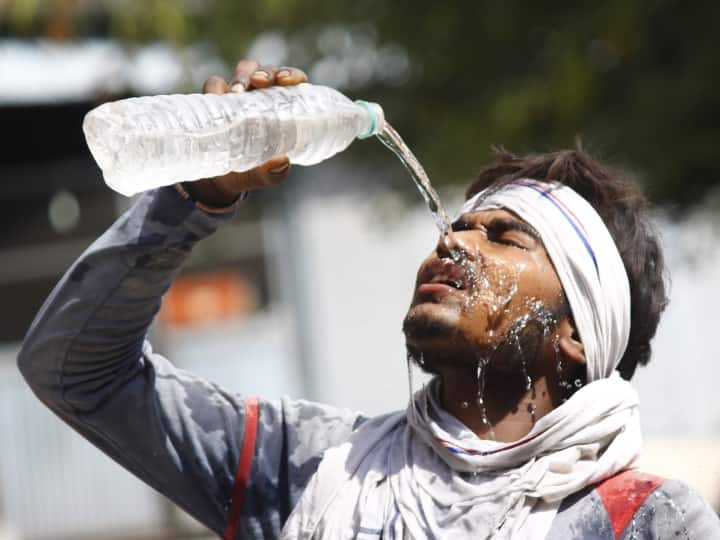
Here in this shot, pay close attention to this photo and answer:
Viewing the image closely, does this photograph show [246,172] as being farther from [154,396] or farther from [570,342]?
[570,342]

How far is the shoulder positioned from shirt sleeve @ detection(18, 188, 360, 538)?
0.60 meters

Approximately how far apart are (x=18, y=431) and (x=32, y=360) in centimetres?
812

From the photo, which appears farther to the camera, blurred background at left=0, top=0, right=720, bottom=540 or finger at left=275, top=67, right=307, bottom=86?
blurred background at left=0, top=0, right=720, bottom=540

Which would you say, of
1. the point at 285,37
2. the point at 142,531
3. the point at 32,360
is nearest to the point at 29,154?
the point at 142,531

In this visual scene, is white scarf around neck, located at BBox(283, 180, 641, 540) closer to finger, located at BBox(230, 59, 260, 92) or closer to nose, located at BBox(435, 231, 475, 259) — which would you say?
nose, located at BBox(435, 231, 475, 259)

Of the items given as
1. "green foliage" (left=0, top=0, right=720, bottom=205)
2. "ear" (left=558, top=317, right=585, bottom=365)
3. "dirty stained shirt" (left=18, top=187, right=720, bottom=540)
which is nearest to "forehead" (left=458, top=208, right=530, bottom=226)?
"ear" (left=558, top=317, right=585, bottom=365)

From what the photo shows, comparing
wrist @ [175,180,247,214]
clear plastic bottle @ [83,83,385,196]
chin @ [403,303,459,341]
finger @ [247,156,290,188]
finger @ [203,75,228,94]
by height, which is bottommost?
chin @ [403,303,459,341]

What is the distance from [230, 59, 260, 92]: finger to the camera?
2686 mm

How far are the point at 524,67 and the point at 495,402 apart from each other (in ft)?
15.2

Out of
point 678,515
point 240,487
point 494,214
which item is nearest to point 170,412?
point 240,487

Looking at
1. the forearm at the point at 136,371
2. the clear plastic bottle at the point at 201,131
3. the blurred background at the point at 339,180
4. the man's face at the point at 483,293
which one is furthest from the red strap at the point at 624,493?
the blurred background at the point at 339,180

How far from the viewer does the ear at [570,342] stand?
2.93 metres

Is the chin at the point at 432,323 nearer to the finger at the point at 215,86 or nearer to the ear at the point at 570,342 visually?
the ear at the point at 570,342

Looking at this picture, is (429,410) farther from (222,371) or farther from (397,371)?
(397,371)
